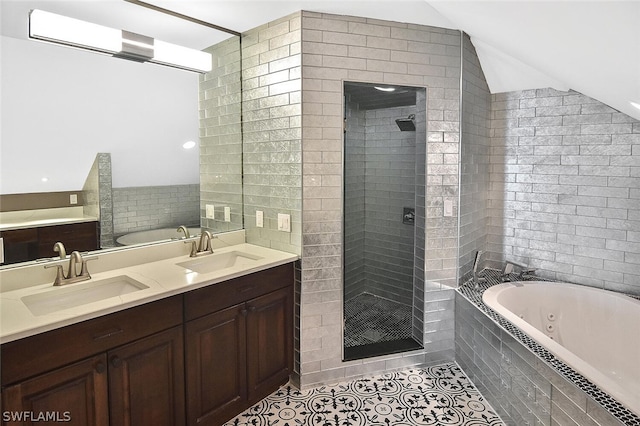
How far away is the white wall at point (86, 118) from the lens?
188 cm

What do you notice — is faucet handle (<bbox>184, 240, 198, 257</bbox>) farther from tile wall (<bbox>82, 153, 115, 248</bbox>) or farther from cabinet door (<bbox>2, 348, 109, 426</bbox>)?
cabinet door (<bbox>2, 348, 109, 426</bbox>)

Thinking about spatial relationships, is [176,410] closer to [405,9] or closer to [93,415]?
[93,415]

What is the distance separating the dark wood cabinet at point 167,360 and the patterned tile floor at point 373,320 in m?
0.78

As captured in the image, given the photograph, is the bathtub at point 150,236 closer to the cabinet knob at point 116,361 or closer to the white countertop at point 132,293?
the white countertop at point 132,293

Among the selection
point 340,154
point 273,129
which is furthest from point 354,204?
point 273,129

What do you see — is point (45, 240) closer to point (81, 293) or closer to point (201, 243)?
point (81, 293)

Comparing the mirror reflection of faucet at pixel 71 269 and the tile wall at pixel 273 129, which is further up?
the tile wall at pixel 273 129

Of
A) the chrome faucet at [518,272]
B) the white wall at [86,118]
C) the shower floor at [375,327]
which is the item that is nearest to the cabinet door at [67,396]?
the white wall at [86,118]

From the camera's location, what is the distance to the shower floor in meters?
2.83

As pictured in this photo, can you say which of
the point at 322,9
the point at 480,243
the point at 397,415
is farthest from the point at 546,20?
the point at 397,415

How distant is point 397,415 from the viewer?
230cm

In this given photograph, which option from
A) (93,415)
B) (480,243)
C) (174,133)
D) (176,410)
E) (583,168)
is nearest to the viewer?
(93,415)

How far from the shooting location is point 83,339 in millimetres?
1571

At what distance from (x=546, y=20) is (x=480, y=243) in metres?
1.89
